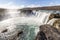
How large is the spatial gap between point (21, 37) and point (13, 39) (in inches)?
29.9

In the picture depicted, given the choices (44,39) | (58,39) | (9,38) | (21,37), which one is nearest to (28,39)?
(21,37)

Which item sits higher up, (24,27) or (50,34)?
(50,34)

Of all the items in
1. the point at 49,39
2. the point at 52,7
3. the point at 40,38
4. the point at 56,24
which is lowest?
the point at 52,7

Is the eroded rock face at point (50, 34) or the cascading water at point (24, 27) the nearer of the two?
the eroded rock face at point (50, 34)

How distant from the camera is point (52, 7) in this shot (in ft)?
104

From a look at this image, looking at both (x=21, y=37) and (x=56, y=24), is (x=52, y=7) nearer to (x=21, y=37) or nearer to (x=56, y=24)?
(x=56, y=24)

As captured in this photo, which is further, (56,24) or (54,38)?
(56,24)

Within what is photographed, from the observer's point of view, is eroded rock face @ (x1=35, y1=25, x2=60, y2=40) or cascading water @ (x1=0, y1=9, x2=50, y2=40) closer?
eroded rock face @ (x1=35, y1=25, x2=60, y2=40)

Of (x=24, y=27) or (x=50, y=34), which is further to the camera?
(x=24, y=27)

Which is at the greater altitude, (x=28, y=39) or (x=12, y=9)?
(x=28, y=39)

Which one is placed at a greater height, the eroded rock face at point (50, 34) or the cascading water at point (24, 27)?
the eroded rock face at point (50, 34)

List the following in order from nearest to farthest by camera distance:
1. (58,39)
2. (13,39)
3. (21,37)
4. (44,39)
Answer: (58,39), (44,39), (13,39), (21,37)

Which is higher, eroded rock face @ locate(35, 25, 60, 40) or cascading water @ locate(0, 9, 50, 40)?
eroded rock face @ locate(35, 25, 60, 40)

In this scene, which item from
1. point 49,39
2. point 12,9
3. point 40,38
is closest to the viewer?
point 49,39
